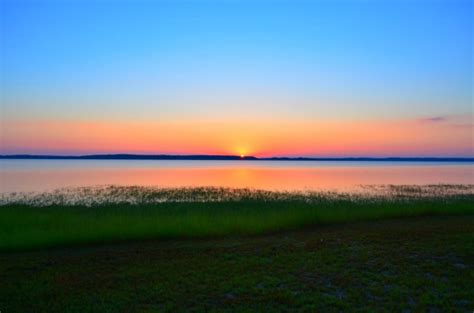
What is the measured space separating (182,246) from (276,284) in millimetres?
4563

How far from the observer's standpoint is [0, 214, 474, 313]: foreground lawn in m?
6.93

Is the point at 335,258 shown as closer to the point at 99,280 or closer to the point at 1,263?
the point at 99,280

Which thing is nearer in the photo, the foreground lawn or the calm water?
the foreground lawn

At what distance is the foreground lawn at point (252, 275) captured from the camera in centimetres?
693

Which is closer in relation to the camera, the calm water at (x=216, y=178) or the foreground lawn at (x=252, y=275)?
the foreground lawn at (x=252, y=275)

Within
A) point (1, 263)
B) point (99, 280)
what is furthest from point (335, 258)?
point (1, 263)

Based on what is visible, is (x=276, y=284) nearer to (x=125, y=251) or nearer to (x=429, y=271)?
(x=429, y=271)

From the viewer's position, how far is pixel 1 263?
9820mm

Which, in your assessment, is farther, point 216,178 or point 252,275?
point 216,178

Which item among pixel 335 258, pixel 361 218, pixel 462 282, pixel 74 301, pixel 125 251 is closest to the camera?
pixel 74 301

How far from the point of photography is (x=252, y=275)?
334 inches

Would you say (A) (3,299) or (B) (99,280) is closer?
(A) (3,299)

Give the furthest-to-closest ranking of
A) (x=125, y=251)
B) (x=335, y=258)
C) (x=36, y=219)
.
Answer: (x=36, y=219)
(x=125, y=251)
(x=335, y=258)

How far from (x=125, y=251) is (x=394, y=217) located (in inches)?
485
